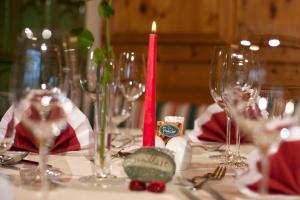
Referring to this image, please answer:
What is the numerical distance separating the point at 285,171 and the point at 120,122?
296 millimetres

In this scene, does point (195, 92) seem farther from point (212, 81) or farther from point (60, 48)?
point (60, 48)

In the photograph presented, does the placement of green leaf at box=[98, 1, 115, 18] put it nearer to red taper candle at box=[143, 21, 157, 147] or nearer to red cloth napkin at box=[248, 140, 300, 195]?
red taper candle at box=[143, 21, 157, 147]

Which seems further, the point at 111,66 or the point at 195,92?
the point at 195,92

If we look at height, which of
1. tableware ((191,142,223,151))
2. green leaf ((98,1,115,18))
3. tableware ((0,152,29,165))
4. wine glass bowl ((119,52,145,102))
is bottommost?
tableware ((191,142,223,151))

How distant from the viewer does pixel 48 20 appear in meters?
3.41

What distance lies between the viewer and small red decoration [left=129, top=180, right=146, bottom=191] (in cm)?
→ 77

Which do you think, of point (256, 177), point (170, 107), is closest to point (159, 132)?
point (256, 177)

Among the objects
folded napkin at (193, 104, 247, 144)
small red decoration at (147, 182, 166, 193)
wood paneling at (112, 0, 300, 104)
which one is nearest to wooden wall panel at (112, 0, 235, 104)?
wood paneling at (112, 0, 300, 104)

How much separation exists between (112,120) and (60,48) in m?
0.15

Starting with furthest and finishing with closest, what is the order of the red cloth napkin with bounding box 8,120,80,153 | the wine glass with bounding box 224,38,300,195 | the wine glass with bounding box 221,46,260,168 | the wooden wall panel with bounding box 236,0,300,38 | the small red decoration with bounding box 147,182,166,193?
the wooden wall panel with bounding box 236,0,300,38, the red cloth napkin with bounding box 8,120,80,153, the wine glass with bounding box 221,46,260,168, the small red decoration with bounding box 147,182,166,193, the wine glass with bounding box 224,38,300,195

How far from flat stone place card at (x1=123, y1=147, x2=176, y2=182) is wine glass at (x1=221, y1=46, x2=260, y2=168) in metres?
0.27

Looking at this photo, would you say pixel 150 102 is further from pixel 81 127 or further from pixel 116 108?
pixel 81 127

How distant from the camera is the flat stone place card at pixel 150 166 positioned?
0.80 metres

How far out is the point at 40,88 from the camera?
763 millimetres
